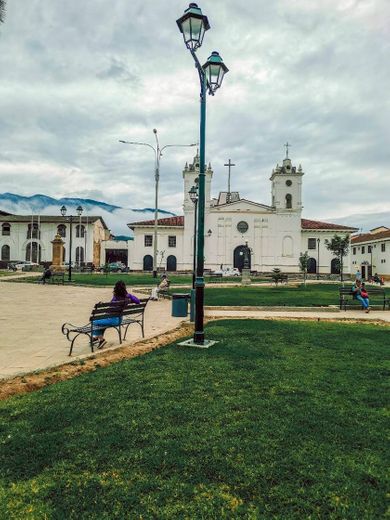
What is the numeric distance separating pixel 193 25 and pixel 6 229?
6618 cm

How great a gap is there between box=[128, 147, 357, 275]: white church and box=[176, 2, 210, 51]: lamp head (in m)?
48.8

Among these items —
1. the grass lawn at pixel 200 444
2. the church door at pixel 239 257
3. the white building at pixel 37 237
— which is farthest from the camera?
the white building at pixel 37 237

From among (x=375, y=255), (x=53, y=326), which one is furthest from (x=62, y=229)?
(x=53, y=326)

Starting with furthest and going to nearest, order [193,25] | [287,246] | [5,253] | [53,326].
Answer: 1. [5,253]
2. [287,246]
3. [53,326]
4. [193,25]

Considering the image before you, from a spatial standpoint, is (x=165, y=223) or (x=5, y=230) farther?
(x=5, y=230)

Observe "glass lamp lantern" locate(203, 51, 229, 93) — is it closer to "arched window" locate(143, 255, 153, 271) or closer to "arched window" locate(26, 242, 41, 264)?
"arched window" locate(143, 255, 153, 271)

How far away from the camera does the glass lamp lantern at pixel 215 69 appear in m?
7.55

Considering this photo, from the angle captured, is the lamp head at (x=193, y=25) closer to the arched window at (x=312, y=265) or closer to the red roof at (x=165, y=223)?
the red roof at (x=165, y=223)

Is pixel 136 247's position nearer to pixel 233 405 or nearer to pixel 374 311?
pixel 374 311

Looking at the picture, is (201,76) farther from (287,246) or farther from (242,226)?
(287,246)

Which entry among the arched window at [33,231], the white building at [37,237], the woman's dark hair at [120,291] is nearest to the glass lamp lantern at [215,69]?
the woman's dark hair at [120,291]

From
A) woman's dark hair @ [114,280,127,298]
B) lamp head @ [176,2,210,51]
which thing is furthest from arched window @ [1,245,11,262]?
lamp head @ [176,2,210,51]

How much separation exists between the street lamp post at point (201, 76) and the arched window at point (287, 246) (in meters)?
49.9

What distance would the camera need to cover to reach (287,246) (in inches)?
2221
